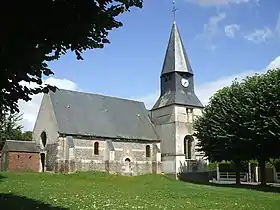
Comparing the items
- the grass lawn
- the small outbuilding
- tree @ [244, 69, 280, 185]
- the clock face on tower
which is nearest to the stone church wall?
the small outbuilding

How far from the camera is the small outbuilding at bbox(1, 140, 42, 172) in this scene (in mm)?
39031

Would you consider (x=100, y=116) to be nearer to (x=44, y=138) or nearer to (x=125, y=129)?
(x=125, y=129)

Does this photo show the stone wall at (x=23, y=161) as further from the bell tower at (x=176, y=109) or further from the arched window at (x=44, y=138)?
the bell tower at (x=176, y=109)

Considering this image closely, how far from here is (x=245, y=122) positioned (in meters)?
28.0

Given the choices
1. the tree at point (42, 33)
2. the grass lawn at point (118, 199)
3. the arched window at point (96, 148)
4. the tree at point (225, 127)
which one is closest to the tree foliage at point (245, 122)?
the tree at point (225, 127)

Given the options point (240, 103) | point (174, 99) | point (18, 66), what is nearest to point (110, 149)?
point (174, 99)

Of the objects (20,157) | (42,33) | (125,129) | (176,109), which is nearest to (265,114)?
(176,109)

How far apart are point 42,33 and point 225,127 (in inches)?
1043

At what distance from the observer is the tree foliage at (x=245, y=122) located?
2653cm

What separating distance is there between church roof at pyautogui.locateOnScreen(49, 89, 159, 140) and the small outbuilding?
15.7 ft

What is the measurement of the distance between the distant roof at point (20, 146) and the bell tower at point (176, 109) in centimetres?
1543

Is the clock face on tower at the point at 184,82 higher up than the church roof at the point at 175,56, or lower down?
lower down

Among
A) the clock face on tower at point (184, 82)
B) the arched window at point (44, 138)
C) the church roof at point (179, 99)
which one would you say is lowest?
the arched window at point (44, 138)

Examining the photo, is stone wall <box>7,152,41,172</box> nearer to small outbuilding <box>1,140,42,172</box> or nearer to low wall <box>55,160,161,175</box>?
small outbuilding <box>1,140,42,172</box>
